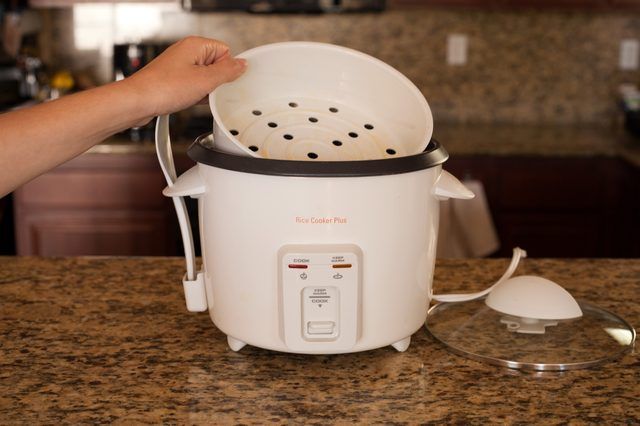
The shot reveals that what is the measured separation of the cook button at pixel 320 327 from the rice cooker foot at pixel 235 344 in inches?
4.3

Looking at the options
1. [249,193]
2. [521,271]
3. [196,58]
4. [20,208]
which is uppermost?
[196,58]

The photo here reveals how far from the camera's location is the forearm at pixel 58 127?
94 centimetres

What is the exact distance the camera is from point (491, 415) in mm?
913

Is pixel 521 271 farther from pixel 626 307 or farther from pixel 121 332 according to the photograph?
pixel 121 332

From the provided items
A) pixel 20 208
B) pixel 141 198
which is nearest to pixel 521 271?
pixel 141 198

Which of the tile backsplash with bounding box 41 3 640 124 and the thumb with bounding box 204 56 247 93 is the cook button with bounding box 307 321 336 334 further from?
the tile backsplash with bounding box 41 3 640 124

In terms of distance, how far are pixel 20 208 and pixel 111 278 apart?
1.90 meters

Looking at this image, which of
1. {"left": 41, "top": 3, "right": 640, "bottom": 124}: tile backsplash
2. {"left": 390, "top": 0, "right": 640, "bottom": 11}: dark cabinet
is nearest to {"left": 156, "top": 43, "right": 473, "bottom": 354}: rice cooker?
{"left": 390, "top": 0, "right": 640, "bottom": 11}: dark cabinet

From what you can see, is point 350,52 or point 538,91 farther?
point 538,91

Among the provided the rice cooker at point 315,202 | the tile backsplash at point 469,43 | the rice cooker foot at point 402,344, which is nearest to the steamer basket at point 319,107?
the rice cooker at point 315,202

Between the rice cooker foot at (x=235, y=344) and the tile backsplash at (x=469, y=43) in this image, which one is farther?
the tile backsplash at (x=469, y=43)

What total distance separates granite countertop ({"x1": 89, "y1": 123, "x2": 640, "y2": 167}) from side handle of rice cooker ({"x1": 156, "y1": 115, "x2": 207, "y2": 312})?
1.96 m

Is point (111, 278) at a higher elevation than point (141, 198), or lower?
higher

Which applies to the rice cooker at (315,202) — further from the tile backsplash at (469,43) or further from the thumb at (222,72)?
the tile backsplash at (469,43)
